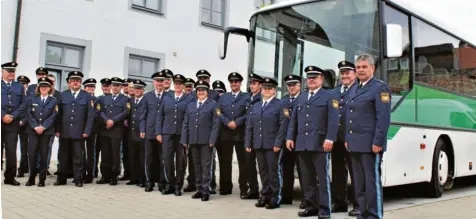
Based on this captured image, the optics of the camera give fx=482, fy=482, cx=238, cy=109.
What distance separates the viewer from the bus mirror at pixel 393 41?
6566mm

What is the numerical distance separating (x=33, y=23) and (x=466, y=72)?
9.67m

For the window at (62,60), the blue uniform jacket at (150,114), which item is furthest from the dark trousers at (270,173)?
the window at (62,60)

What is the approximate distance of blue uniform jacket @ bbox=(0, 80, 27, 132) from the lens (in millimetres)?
8164

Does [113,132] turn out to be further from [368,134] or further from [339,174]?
[368,134]

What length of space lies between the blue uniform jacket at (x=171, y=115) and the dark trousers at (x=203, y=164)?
0.50 metres

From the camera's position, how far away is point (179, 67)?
14.4 meters

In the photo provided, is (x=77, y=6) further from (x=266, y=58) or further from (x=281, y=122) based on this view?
(x=281, y=122)

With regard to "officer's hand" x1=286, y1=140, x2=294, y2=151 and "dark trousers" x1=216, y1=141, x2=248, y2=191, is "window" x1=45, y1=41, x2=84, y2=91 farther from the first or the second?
"officer's hand" x1=286, y1=140, x2=294, y2=151

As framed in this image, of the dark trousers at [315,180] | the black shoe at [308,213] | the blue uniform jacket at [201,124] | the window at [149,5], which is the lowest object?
the black shoe at [308,213]

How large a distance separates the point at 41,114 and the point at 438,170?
680cm

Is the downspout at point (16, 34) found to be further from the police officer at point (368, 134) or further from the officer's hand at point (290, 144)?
the police officer at point (368, 134)

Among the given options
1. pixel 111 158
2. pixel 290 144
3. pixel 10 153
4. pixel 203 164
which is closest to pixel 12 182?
pixel 10 153

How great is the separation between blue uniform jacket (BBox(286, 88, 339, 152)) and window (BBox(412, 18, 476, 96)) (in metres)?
2.45

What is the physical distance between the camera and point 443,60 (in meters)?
8.72
